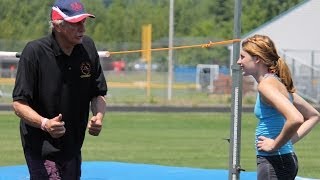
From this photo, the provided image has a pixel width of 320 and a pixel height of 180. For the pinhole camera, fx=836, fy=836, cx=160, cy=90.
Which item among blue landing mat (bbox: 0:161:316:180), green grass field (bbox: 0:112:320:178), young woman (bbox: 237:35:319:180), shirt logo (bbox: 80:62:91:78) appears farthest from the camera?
green grass field (bbox: 0:112:320:178)

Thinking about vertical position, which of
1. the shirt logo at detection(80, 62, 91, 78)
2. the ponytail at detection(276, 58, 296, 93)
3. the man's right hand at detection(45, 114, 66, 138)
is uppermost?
the shirt logo at detection(80, 62, 91, 78)

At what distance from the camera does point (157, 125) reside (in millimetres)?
23391

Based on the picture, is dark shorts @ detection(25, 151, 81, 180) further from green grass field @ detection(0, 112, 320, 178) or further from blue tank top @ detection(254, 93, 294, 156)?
green grass field @ detection(0, 112, 320, 178)

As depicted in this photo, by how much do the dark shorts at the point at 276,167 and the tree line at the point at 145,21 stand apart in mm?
31902

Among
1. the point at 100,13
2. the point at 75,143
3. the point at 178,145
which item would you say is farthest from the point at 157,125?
the point at 100,13

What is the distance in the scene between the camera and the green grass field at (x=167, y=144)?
13526 millimetres

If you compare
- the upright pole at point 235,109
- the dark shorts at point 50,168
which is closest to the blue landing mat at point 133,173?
the upright pole at point 235,109

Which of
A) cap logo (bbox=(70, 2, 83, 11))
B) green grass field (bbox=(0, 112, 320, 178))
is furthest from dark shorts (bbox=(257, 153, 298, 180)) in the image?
green grass field (bbox=(0, 112, 320, 178))

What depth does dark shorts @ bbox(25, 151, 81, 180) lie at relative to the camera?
204 inches

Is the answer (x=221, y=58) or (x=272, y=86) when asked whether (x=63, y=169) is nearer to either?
(x=272, y=86)

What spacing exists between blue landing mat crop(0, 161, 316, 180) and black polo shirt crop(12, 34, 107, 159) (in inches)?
156

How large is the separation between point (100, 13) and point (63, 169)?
52.3 metres

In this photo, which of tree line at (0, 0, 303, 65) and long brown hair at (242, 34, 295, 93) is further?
tree line at (0, 0, 303, 65)

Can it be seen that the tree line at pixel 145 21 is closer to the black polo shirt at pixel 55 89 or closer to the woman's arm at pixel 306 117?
the woman's arm at pixel 306 117
